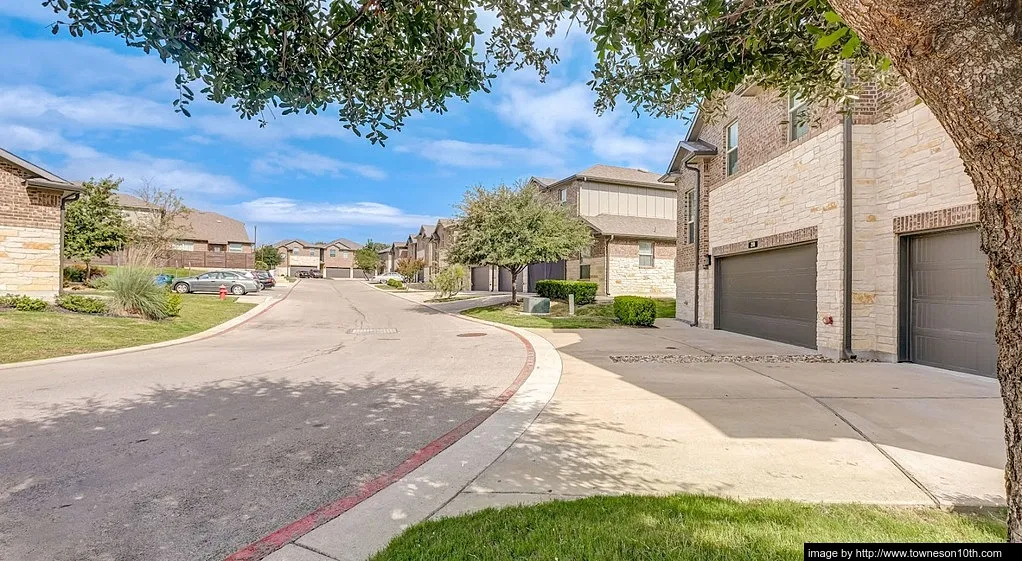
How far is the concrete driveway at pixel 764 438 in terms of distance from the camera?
11.9 feet

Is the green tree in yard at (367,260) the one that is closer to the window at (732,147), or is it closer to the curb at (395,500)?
the window at (732,147)

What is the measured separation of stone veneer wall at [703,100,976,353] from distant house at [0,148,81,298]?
21.9 metres

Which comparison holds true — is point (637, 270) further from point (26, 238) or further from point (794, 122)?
point (26, 238)

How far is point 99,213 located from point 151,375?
2999 centimetres

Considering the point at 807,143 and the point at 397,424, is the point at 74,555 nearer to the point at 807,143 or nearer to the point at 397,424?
the point at 397,424

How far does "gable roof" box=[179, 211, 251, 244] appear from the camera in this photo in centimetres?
6209

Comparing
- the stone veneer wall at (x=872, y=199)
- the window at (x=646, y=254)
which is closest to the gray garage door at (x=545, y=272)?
the window at (x=646, y=254)

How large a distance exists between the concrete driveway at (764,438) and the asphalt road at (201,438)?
4.39 feet

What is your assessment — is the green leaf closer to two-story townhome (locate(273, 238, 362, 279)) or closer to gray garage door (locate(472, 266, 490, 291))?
gray garage door (locate(472, 266, 490, 291))

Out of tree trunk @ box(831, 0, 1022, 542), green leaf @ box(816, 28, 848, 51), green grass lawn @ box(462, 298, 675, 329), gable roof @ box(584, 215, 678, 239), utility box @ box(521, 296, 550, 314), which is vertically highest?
gable roof @ box(584, 215, 678, 239)

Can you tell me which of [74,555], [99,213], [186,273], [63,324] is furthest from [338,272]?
[74,555]

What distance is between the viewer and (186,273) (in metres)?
48.2

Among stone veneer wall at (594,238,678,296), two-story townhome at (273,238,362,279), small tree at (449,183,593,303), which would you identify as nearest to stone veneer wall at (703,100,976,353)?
small tree at (449,183,593,303)

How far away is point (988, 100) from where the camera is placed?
5.86 feet
